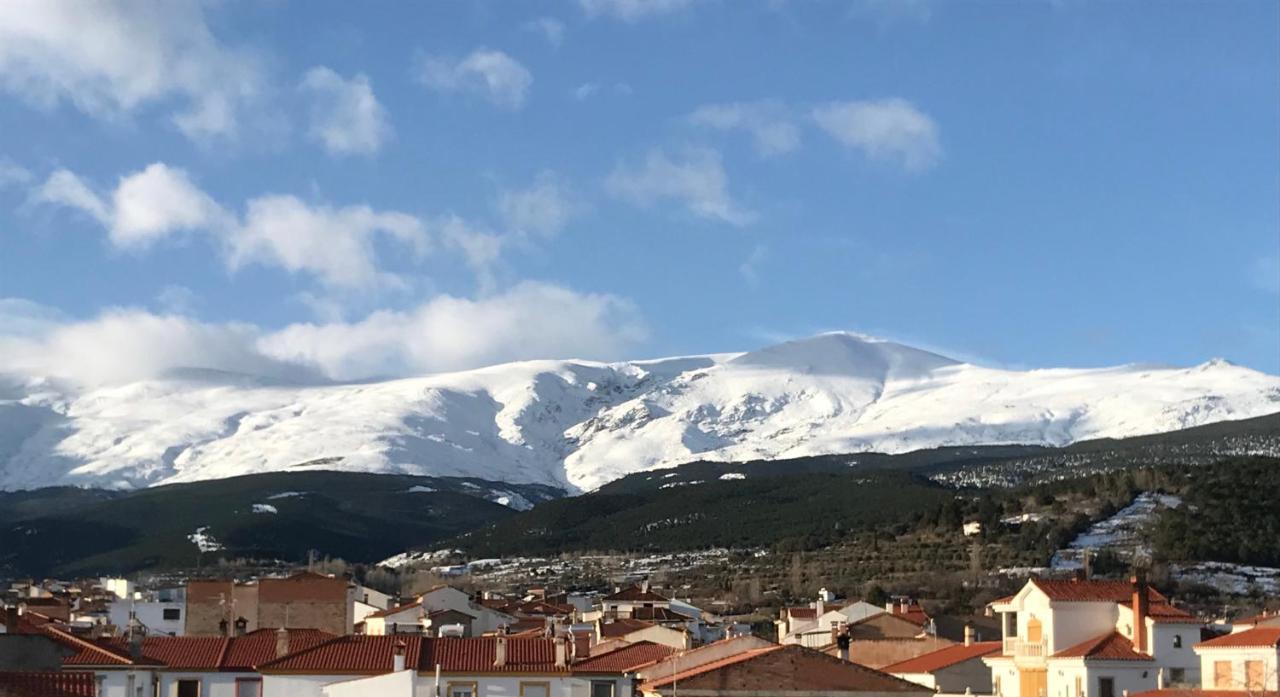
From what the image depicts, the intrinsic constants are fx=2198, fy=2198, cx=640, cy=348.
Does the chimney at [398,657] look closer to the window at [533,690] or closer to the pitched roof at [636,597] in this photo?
the window at [533,690]

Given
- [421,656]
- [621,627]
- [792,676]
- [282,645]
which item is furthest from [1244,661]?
[621,627]

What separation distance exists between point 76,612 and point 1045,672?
172 feet

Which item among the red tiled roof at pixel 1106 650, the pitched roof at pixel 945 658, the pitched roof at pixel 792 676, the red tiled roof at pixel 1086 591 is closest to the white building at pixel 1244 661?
the red tiled roof at pixel 1106 650

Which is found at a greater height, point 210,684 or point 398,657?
point 398,657

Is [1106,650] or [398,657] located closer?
[398,657]

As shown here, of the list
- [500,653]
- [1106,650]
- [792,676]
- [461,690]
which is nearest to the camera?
[792,676]

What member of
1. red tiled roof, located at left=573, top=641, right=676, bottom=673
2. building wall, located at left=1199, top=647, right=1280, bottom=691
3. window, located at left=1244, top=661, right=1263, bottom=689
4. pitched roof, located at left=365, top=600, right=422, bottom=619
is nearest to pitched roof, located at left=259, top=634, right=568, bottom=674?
red tiled roof, located at left=573, top=641, right=676, bottom=673

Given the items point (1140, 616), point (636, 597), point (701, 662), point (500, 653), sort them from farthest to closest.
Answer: point (636, 597), point (1140, 616), point (500, 653), point (701, 662)

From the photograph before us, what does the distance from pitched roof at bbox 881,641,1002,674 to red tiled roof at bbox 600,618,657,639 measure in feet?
36.9

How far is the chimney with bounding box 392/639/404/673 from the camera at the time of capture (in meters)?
49.2

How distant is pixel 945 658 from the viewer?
64.2 m

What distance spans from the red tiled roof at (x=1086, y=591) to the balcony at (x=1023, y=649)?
137 cm

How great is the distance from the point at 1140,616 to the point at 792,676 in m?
15.4

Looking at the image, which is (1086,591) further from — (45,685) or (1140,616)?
(45,685)
